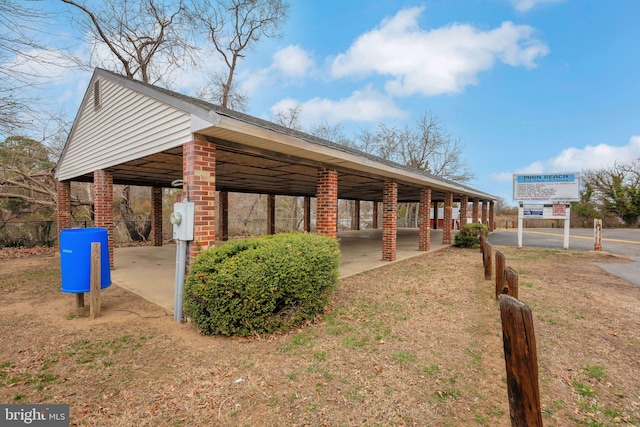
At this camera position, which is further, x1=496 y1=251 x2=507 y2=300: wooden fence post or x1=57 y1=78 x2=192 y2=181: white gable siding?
x1=496 y1=251 x2=507 y2=300: wooden fence post

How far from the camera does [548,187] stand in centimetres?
1277

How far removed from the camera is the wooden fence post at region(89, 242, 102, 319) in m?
4.51

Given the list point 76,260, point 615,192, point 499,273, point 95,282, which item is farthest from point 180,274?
point 615,192

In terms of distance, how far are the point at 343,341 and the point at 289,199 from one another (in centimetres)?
2688

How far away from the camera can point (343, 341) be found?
368 centimetres

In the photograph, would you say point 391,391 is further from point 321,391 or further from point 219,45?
point 219,45

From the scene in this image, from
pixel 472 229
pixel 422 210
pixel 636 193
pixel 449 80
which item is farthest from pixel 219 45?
pixel 636 193

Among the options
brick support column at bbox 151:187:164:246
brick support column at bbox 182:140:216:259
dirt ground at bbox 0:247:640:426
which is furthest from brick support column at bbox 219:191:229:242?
brick support column at bbox 182:140:216:259

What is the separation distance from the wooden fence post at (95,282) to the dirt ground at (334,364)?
15cm

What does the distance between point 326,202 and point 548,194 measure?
37.8 feet

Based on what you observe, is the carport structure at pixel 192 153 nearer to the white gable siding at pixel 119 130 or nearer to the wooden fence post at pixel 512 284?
the white gable siding at pixel 119 130

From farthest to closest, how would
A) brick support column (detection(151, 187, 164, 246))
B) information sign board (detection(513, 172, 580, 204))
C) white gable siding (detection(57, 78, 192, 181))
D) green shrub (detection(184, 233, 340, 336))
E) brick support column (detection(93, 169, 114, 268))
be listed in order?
brick support column (detection(151, 187, 164, 246)) < information sign board (detection(513, 172, 580, 204)) < brick support column (detection(93, 169, 114, 268)) < white gable siding (detection(57, 78, 192, 181)) < green shrub (detection(184, 233, 340, 336))

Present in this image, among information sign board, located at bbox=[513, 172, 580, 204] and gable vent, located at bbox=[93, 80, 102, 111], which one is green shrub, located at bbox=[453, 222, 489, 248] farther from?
gable vent, located at bbox=[93, 80, 102, 111]

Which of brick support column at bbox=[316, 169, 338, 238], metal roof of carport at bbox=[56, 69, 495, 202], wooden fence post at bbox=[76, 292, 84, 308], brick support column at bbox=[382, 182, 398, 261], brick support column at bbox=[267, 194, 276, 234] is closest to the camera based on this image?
metal roof of carport at bbox=[56, 69, 495, 202]
